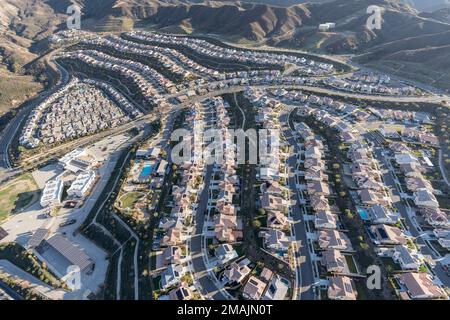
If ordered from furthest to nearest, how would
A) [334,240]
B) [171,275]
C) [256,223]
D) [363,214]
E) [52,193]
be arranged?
[52,193]
[363,214]
[256,223]
[334,240]
[171,275]

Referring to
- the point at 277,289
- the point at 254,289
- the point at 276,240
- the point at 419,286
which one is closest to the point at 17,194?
the point at 254,289

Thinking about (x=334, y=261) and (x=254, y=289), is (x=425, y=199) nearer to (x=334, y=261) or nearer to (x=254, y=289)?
(x=334, y=261)

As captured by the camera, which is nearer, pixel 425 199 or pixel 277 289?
pixel 277 289

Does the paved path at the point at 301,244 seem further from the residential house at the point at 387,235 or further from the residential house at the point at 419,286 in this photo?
the residential house at the point at 419,286

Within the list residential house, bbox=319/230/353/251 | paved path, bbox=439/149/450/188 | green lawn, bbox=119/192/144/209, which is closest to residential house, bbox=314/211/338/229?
residential house, bbox=319/230/353/251

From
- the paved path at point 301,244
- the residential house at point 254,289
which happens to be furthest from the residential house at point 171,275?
the paved path at point 301,244

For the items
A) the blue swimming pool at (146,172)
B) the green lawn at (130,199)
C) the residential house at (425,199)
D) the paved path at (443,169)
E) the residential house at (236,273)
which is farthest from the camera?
the blue swimming pool at (146,172)

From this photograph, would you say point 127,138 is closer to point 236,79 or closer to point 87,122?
point 87,122

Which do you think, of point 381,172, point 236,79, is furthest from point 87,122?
point 381,172
